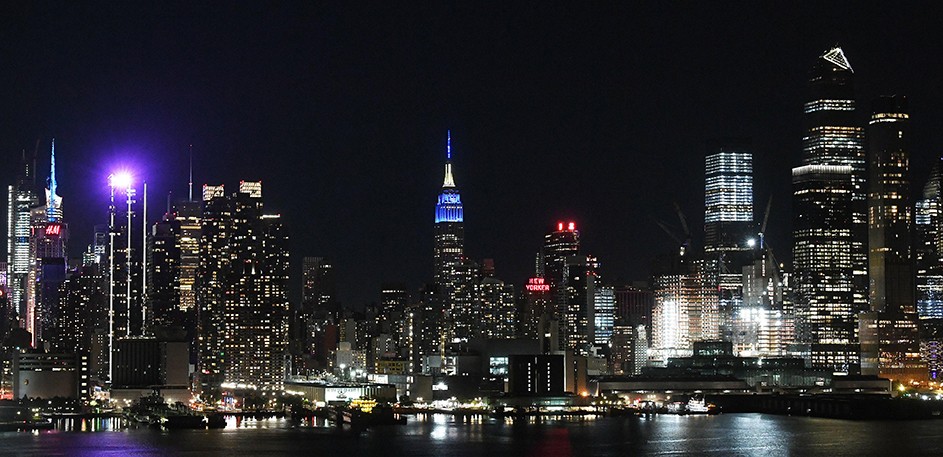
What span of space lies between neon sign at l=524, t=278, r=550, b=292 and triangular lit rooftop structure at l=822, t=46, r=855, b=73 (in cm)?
4552

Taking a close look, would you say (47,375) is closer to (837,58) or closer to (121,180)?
(121,180)

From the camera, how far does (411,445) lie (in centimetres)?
9081

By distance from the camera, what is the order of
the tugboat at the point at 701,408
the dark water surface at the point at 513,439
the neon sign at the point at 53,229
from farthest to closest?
1. the neon sign at the point at 53,229
2. the tugboat at the point at 701,408
3. the dark water surface at the point at 513,439

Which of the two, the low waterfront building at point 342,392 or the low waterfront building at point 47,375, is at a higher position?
the low waterfront building at point 47,375

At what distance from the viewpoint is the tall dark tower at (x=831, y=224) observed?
617 feet

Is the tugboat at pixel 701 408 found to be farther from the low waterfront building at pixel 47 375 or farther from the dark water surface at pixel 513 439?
the low waterfront building at pixel 47 375

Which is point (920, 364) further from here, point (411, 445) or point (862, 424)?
point (411, 445)

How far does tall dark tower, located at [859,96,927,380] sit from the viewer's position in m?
178

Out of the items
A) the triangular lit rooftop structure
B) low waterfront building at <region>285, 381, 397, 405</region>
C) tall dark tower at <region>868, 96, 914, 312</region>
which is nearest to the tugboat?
low waterfront building at <region>285, 381, 397, 405</region>

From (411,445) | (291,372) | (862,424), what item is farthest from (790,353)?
(411,445)

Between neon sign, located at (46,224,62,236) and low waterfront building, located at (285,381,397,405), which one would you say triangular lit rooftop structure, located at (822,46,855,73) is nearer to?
low waterfront building, located at (285,381,397,405)

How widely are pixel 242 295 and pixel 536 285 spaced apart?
42719mm

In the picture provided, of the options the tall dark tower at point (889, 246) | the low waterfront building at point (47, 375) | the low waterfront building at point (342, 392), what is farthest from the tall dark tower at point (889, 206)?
the low waterfront building at point (47, 375)

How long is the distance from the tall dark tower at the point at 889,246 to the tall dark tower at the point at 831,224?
1791 millimetres
